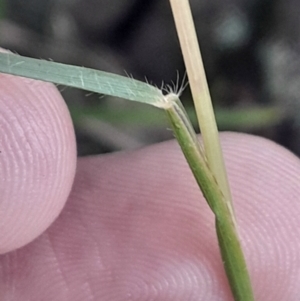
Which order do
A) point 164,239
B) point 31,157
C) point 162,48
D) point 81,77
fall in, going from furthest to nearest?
point 162,48
point 164,239
point 31,157
point 81,77

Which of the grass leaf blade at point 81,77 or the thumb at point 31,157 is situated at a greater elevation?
the grass leaf blade at point 81,77

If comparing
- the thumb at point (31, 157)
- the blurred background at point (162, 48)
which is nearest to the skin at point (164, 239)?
the thumb at point (31, 157)

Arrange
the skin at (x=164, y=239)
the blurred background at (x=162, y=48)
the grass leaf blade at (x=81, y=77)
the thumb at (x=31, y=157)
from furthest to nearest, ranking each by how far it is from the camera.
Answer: the blurred background at (x=162, y=48) → the skin at (x=164, y=239) → the thumb at (x=31, y=157) → the grass leaf blade at (x=81, y=77)

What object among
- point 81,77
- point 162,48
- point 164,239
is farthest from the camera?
point 162,48

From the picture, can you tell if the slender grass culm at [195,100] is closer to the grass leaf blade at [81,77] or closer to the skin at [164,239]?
the grass leaf blade at [81,77]

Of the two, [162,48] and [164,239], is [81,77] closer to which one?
[164,239]

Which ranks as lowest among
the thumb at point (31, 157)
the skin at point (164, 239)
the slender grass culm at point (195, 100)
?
the skin at point (164, 239)

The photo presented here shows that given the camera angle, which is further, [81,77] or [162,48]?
[162,48]

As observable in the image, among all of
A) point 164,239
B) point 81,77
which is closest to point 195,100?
point 81,77
